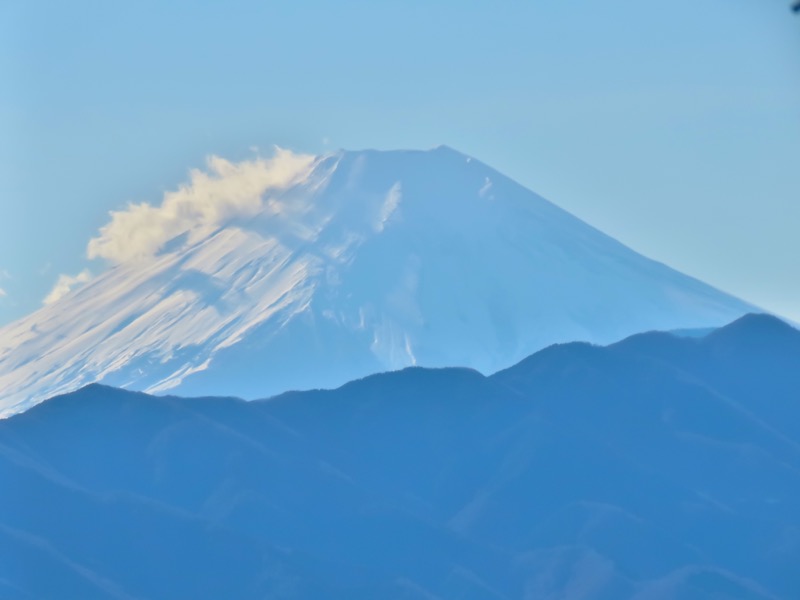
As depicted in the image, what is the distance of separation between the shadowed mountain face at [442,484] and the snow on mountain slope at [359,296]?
27.0 metres

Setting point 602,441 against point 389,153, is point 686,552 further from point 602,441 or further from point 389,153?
point 389,153

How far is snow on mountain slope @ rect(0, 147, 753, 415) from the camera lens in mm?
79125

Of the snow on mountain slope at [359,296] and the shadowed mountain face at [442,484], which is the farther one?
the snow on mountain slope at [359,296]

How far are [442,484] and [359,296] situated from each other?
3595 cm

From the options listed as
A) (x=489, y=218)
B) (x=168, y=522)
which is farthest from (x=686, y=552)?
(x=489, y=218)

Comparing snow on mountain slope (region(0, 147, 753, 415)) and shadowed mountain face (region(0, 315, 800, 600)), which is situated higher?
snow on mountain slope (region(0, 147, 753, 415))

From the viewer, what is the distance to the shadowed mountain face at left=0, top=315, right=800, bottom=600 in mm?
40812

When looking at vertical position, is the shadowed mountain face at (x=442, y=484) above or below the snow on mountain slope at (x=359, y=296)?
below

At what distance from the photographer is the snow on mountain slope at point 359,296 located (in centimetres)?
7912

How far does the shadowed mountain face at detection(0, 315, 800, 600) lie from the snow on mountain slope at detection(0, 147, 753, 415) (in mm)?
26951

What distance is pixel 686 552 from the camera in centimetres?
4225

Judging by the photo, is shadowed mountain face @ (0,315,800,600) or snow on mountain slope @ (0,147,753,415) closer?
shadowed mountain face @ (0,315,800,600)

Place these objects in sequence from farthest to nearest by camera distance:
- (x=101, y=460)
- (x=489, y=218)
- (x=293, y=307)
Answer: (x=489, y=218) < (x=293, y=307) < (x=101, y=460)

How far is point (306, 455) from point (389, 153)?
1819 inches
